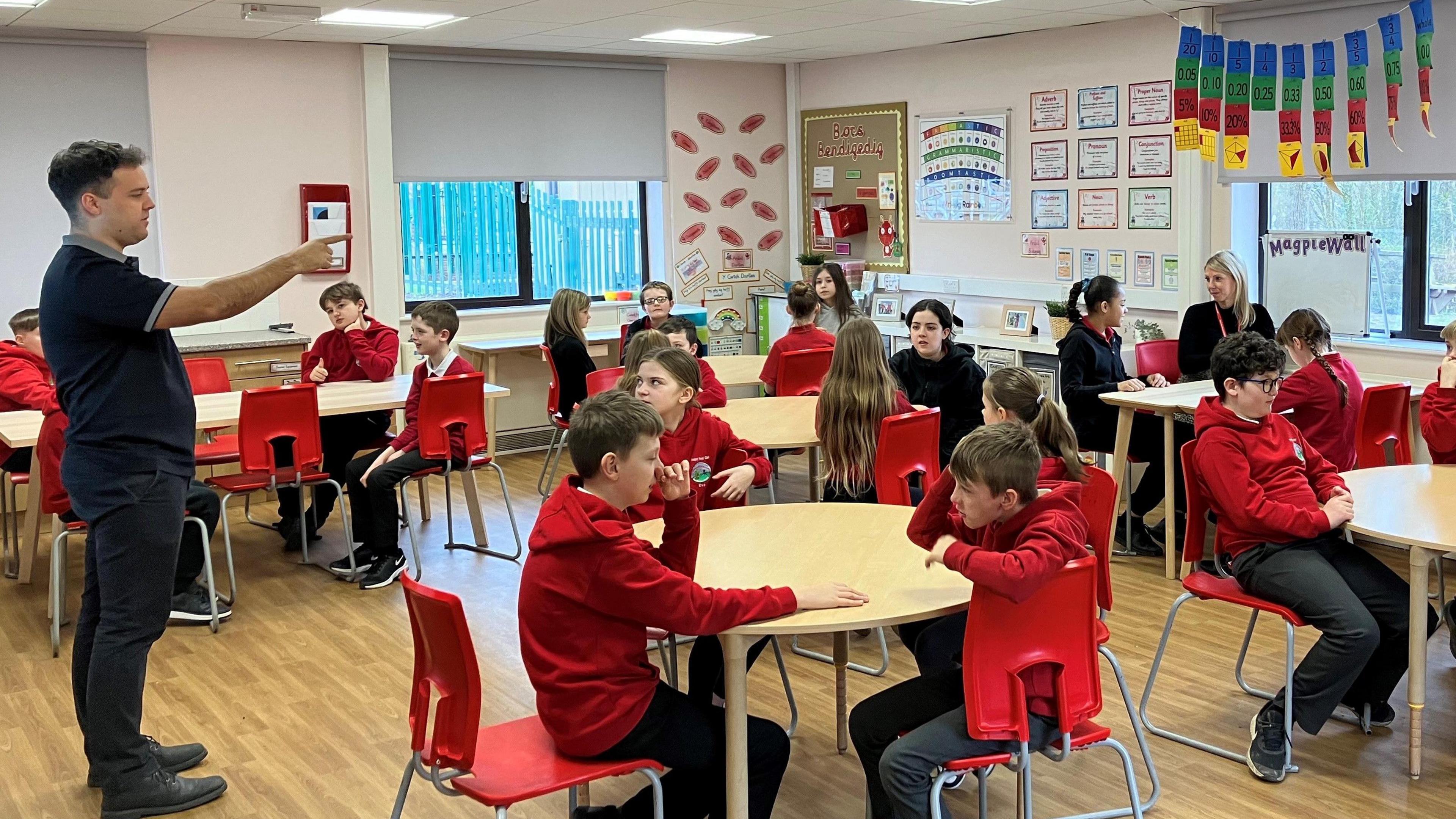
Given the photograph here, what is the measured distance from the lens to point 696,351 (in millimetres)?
5977

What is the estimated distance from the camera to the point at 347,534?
5484 millimetres

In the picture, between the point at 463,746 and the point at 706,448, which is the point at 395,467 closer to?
the point at 706,448

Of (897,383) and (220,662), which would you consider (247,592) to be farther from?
(897,383)

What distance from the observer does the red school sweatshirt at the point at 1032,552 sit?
2561 mm

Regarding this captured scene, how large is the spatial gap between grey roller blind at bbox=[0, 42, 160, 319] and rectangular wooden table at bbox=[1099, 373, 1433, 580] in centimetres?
489

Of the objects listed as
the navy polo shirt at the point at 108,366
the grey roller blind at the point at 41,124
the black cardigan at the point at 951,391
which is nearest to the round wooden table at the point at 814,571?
the navy polo shirt at the point at 108,366

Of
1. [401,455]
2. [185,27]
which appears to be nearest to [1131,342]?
[401,455]

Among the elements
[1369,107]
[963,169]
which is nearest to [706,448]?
[1369,107]

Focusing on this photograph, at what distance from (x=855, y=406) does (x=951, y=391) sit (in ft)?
2.99

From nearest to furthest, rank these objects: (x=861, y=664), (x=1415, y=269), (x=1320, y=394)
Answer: (x=861, y=664), (x=1320, y=394), (x=1415, y=269)

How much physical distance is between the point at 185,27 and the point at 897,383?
4346mm

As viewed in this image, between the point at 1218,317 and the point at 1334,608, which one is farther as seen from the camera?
the point at 1218,317

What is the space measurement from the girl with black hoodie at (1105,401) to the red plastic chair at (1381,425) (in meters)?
→ 0.83

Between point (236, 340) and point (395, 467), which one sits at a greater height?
point (236, 340)
